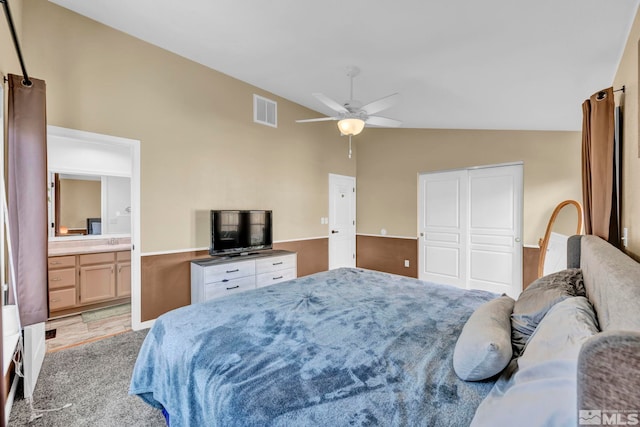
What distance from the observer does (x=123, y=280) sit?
4.16m

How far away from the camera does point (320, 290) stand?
241 centimetres

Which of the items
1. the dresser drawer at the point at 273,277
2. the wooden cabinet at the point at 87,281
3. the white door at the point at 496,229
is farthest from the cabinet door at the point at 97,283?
the white door at the point at 496,229

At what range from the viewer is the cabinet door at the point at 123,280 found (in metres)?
4.12

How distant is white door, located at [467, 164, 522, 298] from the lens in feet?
14.7

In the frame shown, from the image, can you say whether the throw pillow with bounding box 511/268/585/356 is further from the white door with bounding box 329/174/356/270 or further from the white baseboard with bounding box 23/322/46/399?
the white door with bounding box 329/174/356/270

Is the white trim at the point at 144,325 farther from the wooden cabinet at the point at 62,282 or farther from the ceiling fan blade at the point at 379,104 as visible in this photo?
the ceiling fan blade at the point at 379,104

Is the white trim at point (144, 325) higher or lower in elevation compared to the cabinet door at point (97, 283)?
lower

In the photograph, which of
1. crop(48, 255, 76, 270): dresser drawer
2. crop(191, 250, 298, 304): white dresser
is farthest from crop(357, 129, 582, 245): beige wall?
crop(48, 255, 76, 270): dresser drawer

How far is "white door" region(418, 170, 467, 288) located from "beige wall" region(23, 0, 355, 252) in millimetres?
2119

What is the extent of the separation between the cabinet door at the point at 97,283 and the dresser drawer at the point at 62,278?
0.09 metres

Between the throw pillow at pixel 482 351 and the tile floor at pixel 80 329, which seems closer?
the throw pillow at pixel 482 351

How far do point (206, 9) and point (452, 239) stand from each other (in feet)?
15.1

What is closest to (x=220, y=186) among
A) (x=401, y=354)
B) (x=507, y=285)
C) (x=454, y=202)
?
(x=401, y=354)

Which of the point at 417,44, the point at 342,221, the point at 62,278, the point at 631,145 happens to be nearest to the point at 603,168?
the point at 631,145
